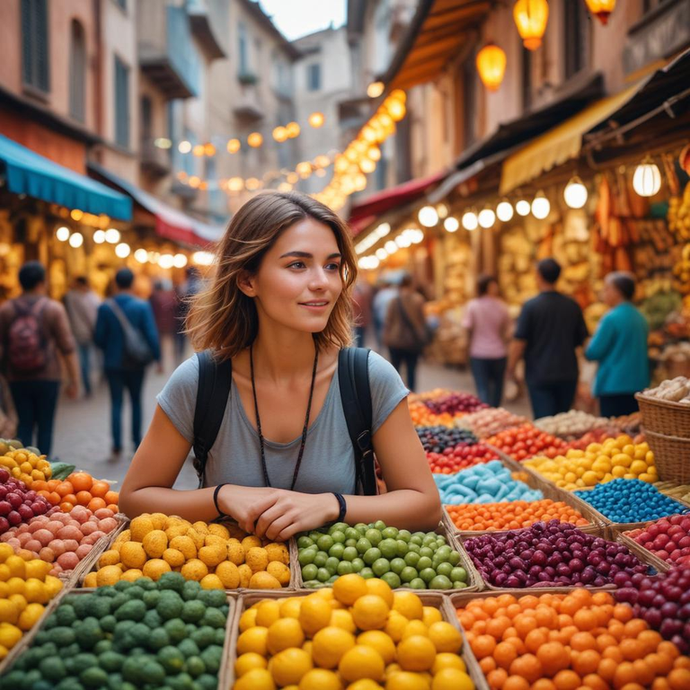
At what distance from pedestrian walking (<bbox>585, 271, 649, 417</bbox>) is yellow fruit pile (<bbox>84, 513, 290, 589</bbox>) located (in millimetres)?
5241

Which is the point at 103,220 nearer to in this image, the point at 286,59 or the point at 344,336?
the point at 344,336

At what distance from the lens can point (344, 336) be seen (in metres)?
3.03

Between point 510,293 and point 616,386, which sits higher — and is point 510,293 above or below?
above

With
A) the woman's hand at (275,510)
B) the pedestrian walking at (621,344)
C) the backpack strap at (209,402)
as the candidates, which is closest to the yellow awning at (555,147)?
the pedestrian walking at (621,344)

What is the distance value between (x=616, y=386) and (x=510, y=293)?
7.26 meters

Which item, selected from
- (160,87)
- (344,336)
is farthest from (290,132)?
(344,336)

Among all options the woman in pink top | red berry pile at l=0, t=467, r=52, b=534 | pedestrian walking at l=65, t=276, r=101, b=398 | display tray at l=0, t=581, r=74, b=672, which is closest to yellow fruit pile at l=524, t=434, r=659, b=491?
red berry pile at l=0, t=467, r=52, b=534

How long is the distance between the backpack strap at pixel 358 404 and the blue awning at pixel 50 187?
6.80 metres

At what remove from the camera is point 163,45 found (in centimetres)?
2197

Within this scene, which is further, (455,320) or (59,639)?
(455,320)

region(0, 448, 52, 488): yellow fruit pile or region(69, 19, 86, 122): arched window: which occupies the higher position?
region(69, 19, 86, 122): arched window

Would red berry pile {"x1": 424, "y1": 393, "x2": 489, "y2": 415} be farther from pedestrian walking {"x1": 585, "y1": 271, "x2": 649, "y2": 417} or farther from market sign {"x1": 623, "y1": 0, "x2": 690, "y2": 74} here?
market sign {"x1": 623, "y1": 0, "x2": 690, "y2": 74}

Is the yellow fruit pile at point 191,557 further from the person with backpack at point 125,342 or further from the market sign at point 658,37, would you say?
the market sign at point 658,37

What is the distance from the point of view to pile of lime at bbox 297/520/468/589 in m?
2.53
